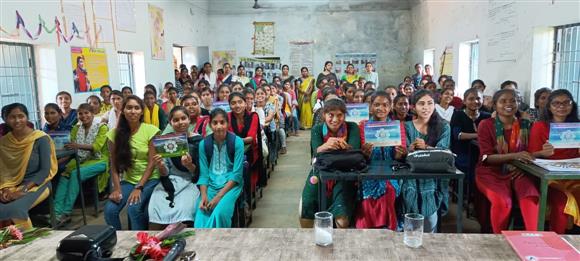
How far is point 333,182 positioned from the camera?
3129 millimetres

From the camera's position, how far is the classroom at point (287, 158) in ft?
5.74

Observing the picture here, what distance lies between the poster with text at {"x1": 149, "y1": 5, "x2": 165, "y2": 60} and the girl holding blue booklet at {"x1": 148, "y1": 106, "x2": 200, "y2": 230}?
585 cm

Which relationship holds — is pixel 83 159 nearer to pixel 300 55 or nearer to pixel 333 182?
pixel 333 182

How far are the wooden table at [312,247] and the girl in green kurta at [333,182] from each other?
3.93 feet

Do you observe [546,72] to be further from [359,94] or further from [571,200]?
[571,200]

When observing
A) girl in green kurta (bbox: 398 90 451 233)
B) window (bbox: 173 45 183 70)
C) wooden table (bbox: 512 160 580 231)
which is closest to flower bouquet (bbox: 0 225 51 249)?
girl in green kurta (bbox: 398 90 451 233)

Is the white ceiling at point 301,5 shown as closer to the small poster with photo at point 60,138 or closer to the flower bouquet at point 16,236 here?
the small poster with photo at point 60,138

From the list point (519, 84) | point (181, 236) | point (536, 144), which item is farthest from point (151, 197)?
point (519, 84)

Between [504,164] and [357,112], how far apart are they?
153 cm

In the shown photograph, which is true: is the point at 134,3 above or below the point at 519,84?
above

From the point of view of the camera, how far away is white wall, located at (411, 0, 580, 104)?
5137 mm

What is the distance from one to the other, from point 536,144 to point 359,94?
103 inches

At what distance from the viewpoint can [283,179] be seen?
5.72 metres

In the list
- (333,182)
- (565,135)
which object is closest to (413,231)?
(333,182)
